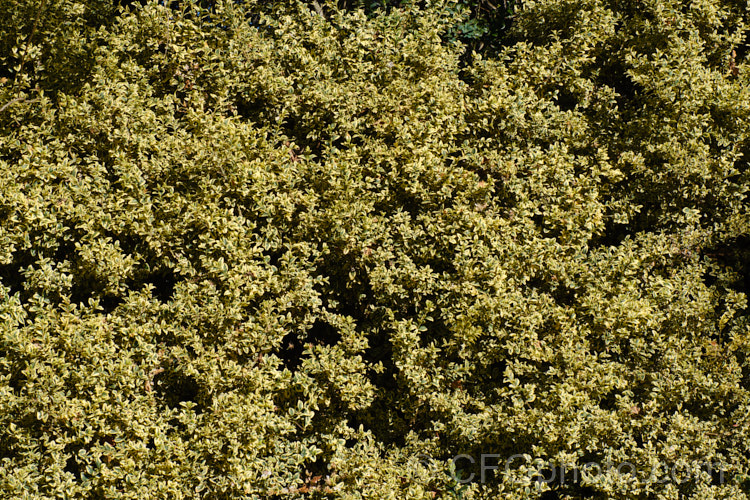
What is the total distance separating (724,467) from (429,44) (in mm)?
3054

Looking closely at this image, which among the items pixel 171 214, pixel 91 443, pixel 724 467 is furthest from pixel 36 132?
pixel 724 467

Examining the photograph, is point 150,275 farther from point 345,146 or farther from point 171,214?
point 345,146

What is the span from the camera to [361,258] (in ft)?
14.2

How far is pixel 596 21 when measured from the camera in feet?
16.9

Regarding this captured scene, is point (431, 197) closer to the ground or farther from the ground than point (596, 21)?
closer to the ground

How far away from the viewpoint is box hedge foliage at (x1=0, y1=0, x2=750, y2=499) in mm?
3902

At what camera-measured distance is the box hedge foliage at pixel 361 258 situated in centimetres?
390

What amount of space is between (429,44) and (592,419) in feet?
8.07

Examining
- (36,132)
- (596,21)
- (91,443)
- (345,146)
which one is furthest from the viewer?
(596,21)

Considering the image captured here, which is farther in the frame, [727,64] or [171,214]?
[727,64]

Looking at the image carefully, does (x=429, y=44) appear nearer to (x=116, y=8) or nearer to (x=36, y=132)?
(x=116, y=8)

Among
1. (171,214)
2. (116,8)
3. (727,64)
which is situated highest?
(727,64)

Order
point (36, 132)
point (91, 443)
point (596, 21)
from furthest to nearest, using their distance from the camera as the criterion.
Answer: point (596, 21)
point (36, 132)
point (91, 443)

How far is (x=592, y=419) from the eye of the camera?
4.16 m
